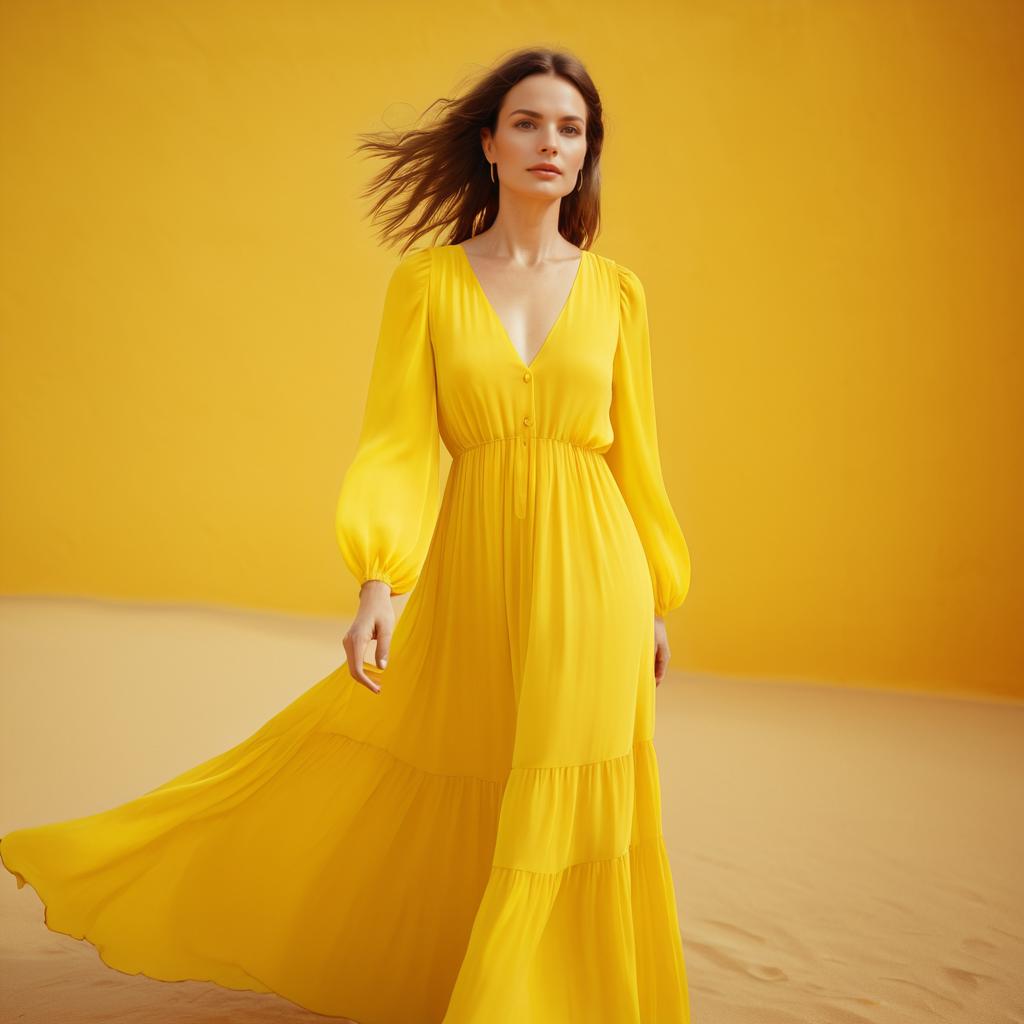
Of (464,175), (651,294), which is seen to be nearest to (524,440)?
(464,175)

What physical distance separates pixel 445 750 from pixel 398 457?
1.71 ft

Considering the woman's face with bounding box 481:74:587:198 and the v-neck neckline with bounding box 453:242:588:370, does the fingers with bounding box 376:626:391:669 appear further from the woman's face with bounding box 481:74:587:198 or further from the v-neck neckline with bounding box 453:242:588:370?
the woman's face with bounding box 481:74:587:198

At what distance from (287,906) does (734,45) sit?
6471mm

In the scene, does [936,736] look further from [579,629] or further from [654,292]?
[579,629]

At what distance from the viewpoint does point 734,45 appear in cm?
727

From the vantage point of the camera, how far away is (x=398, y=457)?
2.10 metres

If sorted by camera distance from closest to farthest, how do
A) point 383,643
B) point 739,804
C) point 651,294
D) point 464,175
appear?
1. point 383,643
2. point 464,175
3. point 739,804
4. point 651,294

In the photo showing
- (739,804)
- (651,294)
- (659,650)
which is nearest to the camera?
(659,650)

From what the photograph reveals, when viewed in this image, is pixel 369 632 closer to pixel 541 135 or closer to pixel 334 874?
pixel 334 874

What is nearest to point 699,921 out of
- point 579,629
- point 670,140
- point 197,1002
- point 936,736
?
point 197,1002

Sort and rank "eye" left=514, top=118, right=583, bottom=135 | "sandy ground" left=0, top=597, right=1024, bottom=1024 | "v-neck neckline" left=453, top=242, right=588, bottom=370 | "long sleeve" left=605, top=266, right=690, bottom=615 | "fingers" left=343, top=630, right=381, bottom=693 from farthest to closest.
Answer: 1. "sandy ground" left=0, top=597, right=1024, bottom=1024
2. "long sleeve" left=605, top=266, right=690, bottom=615
3. "eye" left=514, top=118, right=583, bottom=135
4. "v-neck neckline" left=453, top=242, right=588, bottom=370
5. "fingers" left=343, top=630, right=381, bottom=693

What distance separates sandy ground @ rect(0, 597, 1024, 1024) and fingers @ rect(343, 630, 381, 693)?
0.84 meters

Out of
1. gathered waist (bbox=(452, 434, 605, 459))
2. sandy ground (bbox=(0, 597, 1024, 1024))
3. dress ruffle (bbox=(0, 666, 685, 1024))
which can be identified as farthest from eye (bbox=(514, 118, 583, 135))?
sandy ground (bbox=(0, 597, 1024, 1024))

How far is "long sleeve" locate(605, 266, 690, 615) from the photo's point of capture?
2.30m
